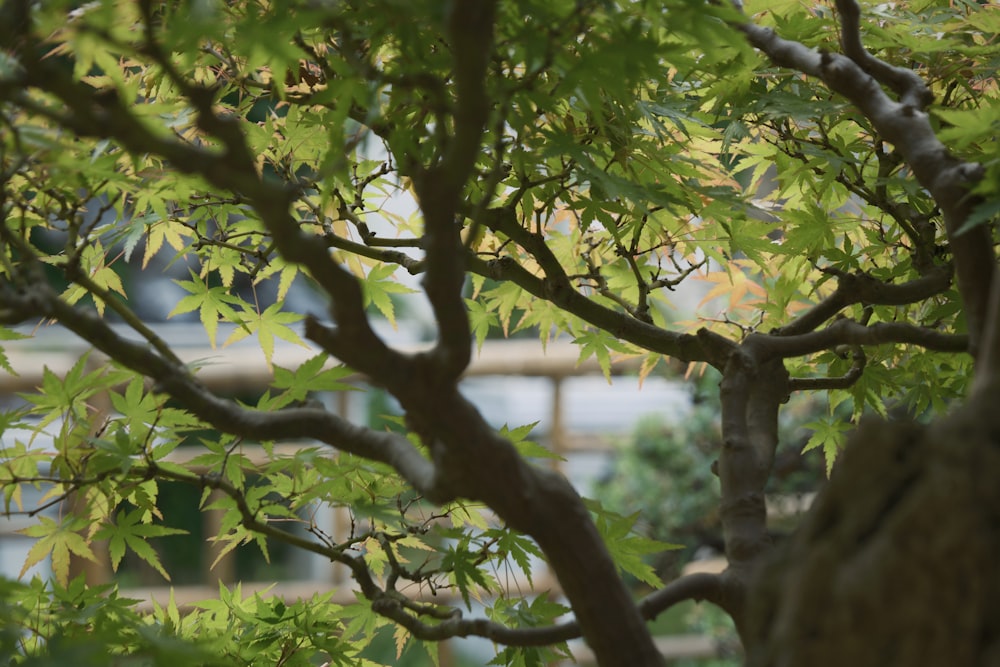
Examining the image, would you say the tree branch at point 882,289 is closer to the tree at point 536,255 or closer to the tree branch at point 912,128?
the tree at point 536,255

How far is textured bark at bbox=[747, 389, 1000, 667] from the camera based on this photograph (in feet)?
1.53

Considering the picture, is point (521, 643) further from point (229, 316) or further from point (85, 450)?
point (229, 316)

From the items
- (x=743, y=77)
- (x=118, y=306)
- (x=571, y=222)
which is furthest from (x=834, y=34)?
(x=118, y=306)

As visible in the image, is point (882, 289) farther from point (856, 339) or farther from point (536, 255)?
point (536, 255)

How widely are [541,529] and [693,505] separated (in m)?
2.97

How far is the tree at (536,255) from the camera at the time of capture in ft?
1.65

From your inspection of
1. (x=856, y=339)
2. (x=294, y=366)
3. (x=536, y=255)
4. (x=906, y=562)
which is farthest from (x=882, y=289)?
(x=294, y=366)

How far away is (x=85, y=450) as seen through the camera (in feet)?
2.77

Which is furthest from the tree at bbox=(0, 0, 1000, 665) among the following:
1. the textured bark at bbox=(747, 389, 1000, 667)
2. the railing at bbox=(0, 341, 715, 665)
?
the railing at bbox=(0, 341, 715, 665)

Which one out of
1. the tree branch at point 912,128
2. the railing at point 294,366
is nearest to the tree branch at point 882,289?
the tree branch at point 912,128

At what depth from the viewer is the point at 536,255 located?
3.30ft

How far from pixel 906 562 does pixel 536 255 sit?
60cm

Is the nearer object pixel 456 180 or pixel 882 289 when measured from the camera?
pixel 456 180

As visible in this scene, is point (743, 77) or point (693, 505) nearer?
point (743, 77)
